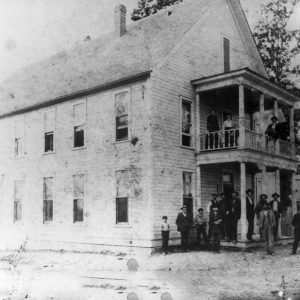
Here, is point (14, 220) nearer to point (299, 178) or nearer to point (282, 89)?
point (282, 89)

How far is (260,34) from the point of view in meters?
27.6

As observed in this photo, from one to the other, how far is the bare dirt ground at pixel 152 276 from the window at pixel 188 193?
2633 mm

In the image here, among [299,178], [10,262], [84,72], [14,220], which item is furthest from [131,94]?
[299,178]

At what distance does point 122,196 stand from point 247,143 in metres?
5.02

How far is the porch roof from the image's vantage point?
17.1 metres

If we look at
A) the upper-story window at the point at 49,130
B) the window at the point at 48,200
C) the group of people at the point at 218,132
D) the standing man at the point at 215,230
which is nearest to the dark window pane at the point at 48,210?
the window at the point at 48,200

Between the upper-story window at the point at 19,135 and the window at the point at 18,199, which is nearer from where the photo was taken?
the window at the point at 18,199

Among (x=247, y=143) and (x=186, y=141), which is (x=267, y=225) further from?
(x=186, y=141)

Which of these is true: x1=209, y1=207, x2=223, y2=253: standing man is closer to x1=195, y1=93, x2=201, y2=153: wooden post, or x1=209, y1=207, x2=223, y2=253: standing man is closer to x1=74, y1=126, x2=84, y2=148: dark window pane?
x1=195, y1=93, x2=201, y2=153: wooden post

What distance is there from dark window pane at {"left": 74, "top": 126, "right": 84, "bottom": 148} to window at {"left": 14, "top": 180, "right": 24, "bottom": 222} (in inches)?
158

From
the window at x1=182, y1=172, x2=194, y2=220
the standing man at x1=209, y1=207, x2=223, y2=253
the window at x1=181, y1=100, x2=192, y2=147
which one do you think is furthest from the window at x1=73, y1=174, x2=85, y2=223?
the standing man at x1=209, y1=207, x2=223, y2=253

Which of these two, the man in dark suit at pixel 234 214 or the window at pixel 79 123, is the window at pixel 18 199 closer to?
the window at pixel 79 123

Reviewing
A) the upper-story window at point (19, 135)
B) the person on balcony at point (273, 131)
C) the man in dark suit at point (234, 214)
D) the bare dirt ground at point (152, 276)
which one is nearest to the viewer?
the bare dirt ground at point (152, 276)

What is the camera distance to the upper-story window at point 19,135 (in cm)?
2185
